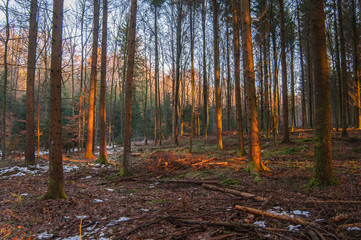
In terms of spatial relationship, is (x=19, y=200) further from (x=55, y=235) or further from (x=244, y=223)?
(x=244, y=223)

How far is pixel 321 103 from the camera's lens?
5395 mm

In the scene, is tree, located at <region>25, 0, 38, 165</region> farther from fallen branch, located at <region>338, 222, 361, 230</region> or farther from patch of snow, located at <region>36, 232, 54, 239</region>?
fallen branch, located at <region>338, 222, 361, 230</region>

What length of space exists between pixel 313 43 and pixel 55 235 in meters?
7.39

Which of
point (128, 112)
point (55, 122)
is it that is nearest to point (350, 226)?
point (55, 122)

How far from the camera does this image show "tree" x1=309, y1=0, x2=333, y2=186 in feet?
17.5

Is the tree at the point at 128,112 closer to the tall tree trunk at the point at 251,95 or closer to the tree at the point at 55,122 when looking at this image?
the tree at the point at 55,122

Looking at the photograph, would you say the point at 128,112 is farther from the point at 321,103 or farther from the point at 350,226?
the point at 350,226

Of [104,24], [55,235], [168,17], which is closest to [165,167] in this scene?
[55,235]

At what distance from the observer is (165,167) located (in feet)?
31.8

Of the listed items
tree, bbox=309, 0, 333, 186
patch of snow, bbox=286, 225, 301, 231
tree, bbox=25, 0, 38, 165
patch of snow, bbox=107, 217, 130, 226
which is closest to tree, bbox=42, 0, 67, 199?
patch of snow, bbox=107, 217, 130, 226

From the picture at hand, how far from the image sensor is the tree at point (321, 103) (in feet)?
17.5

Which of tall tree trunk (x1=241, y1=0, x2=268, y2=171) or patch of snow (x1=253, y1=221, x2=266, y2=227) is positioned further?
tall tree trunk (x1=241, y1=0, x2=268, y2=171)

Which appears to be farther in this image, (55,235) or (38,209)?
(38,209)

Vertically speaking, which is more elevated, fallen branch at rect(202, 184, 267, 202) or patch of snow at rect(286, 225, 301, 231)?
patch of snow at rect(286, 225, 301, 231)
